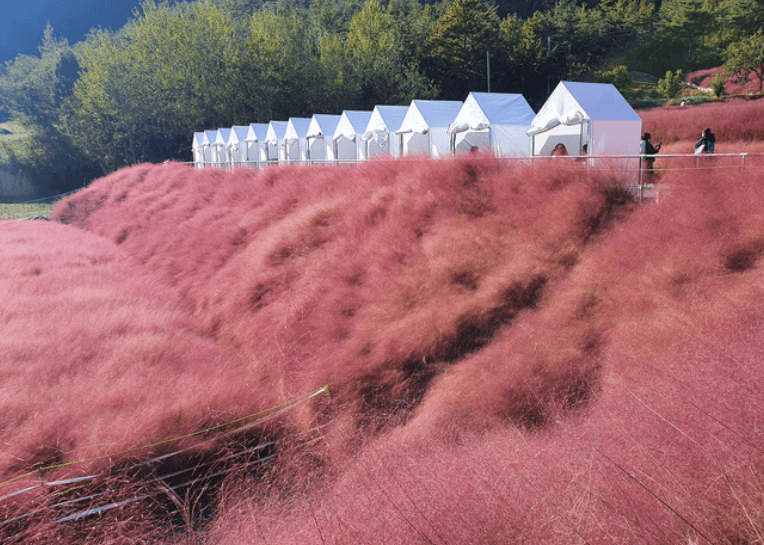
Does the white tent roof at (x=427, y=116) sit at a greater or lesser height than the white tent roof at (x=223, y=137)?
lesser

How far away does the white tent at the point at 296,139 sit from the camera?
3095 centimetres

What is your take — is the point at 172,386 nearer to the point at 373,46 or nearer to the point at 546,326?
the point at 546,326

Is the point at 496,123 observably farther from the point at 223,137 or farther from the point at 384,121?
the point at 223,137

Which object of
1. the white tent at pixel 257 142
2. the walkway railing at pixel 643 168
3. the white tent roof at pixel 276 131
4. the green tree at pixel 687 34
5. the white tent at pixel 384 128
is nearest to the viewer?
the walkway railing at pixel 643 168

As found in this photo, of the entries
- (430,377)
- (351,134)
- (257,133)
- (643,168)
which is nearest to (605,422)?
(430,377)

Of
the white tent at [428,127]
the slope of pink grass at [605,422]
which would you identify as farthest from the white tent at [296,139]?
the slope of pink grass at [605,422]

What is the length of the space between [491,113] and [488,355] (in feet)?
48.7

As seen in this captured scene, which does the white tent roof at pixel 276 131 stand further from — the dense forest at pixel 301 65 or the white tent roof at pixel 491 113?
the dense forest at pixel 301 65

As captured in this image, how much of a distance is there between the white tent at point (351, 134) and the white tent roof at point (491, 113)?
7573 mm

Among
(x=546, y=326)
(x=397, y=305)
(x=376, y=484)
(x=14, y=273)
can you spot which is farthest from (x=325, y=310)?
(x=14, y=273)

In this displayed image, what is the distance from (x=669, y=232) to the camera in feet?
22.1

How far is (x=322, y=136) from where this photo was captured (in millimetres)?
29156

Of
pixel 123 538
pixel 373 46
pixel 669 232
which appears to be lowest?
pixel 123 538

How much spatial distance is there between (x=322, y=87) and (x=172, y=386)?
47.8 metres
